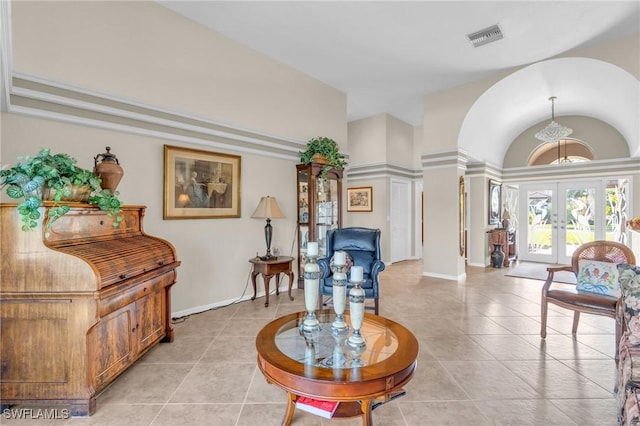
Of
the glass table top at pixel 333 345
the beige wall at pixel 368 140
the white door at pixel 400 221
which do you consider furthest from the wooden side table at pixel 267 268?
the beige wall at pixel 368 140

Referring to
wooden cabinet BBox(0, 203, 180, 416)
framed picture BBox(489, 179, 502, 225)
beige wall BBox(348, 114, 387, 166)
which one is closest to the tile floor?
wooden cabinet BBox(0, 203, 180, 416)

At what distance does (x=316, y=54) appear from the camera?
429cm

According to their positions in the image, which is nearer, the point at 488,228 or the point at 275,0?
the point at 275,0

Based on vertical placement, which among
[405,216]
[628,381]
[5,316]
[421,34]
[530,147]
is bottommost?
[628,381]

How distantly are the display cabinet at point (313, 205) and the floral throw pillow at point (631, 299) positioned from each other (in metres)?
3.30

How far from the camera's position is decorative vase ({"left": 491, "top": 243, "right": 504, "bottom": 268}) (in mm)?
6453

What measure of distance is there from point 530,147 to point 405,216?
342 cm

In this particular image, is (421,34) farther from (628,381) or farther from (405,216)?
(405,216)

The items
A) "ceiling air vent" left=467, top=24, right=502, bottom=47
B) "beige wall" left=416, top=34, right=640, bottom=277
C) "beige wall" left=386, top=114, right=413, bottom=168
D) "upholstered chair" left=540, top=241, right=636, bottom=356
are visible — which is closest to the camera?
"upholstered chair" left=540, top=241, right=636, bottom=356

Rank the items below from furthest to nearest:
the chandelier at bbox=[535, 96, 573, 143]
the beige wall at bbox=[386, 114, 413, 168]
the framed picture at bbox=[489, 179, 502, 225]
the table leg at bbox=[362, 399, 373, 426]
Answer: the beige wall at bbox=[386, 114, 413, 168], the framed picture at bbox=[489, 179, 502, 225], the chandelier at bbox=[535, 96, 573, 143], the table leg at bbox=[362, 399, 373, 426]

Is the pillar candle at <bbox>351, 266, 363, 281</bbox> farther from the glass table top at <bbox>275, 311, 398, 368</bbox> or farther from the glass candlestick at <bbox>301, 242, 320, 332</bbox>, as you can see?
the glass table top at <bbox>275, 311, 398, 368</bbox>

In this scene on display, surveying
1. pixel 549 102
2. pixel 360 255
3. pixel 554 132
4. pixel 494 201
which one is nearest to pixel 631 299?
pixel 360 255

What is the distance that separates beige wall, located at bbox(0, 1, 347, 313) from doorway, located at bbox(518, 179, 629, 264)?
20.0 ft

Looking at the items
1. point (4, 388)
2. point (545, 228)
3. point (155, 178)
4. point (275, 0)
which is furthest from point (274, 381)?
point (545, 228)
